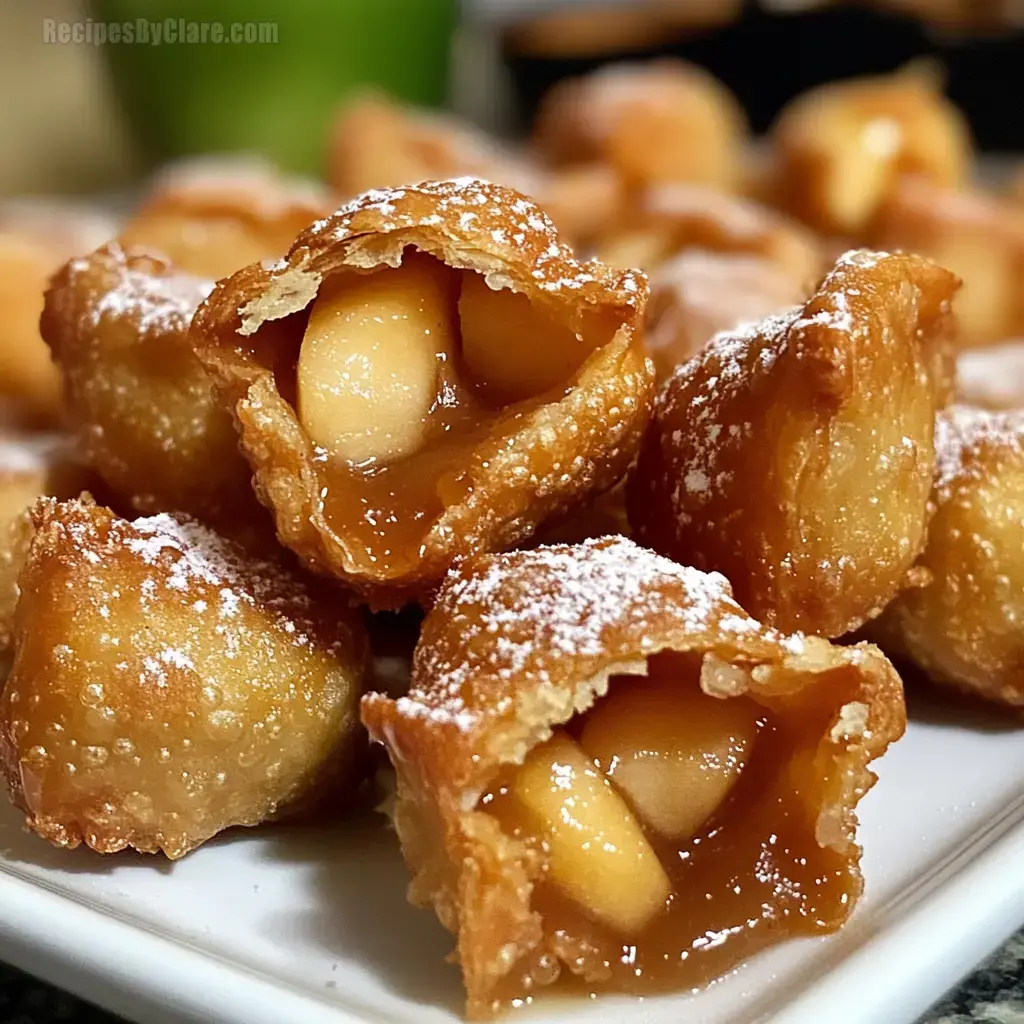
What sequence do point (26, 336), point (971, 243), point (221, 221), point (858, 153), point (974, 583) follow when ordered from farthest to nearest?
point (858, 153) < point (971, 243) < point (221, 221) < point (26, 336) < point (974, 583)

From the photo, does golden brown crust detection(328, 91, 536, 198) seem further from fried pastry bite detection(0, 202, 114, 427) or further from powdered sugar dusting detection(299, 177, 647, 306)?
powdered sugar dusting detection(299, 177, 647, 306)

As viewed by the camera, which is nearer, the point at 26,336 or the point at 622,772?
the point at 622,772

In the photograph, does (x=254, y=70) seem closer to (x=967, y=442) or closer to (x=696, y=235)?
(x=696, y=235)

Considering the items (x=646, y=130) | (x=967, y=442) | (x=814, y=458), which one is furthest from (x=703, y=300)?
(x=646, y=130)

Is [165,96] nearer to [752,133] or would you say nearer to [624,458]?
[752,133]

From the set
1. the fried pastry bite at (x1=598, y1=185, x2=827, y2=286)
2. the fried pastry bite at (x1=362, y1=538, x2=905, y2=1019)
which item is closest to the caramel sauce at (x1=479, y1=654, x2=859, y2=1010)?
the fried pastry bite at (x1=362, y1=538, x2=905, y2=1019)

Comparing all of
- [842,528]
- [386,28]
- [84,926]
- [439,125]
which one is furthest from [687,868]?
[386,28]
